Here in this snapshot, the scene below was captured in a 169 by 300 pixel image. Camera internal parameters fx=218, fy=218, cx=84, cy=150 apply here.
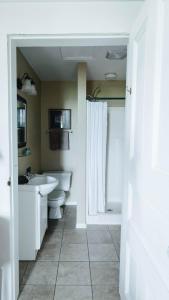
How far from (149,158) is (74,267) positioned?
172 centimetres

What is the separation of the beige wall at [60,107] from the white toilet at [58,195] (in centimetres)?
26

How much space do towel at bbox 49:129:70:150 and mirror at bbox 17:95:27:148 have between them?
1.22m

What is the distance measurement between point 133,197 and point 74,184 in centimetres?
274

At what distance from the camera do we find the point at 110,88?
387 cm

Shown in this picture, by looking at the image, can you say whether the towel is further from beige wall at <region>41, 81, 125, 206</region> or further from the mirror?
the mirror

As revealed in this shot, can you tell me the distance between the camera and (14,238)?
171cm

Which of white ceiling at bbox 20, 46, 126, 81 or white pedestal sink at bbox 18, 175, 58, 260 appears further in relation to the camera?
white ceiling at bbox 20, 46, 126, 81

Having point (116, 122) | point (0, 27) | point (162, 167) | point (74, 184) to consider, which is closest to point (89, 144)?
point (116, 122)

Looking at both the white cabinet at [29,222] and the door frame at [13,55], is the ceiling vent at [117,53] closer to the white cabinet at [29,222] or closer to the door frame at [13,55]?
the door frame at [13,55]

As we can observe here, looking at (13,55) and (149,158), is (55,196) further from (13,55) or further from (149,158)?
(149,158)

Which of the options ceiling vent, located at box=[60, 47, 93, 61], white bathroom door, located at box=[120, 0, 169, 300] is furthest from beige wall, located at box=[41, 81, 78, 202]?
white bathroom door, located at box=[120, 0, 169, 300]

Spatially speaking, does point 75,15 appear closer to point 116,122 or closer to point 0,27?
point 0,27

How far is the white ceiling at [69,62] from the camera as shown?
2512 millimetres

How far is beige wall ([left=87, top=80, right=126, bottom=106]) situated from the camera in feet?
12.6
